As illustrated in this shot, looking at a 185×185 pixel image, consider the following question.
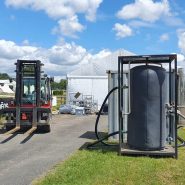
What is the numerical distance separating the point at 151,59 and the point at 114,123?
14.0ft

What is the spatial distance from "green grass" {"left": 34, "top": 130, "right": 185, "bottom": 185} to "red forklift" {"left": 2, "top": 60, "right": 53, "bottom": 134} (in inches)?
254

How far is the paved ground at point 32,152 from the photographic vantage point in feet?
30.6

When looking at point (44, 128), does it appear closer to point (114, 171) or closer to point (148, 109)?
point (148, 109)

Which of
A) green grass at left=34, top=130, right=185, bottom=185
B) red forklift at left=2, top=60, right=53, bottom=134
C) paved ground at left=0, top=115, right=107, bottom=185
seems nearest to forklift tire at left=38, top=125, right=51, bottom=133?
red forklift at left=2, top=60, right=53, bottom=134

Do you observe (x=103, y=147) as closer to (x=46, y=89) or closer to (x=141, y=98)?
(x=141, y=98)

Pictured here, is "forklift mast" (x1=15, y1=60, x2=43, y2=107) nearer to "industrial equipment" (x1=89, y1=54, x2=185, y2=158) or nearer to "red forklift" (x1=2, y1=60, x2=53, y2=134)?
"red forklift" (x1=2, y1=60, x2=53, y2=134)

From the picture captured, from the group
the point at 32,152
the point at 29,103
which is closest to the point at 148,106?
the point at 32,152

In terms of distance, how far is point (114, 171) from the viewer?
9469 millimetres

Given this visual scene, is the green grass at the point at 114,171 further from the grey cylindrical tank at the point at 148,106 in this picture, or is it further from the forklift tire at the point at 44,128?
the forklift tire at the point at 44,128

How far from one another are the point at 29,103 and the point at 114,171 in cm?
1001

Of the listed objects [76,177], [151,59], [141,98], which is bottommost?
[76,177]

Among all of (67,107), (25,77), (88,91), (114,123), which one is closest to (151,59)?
(114,123)

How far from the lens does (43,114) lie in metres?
18.1

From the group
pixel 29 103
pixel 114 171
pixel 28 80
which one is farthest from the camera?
pixel 28 80
